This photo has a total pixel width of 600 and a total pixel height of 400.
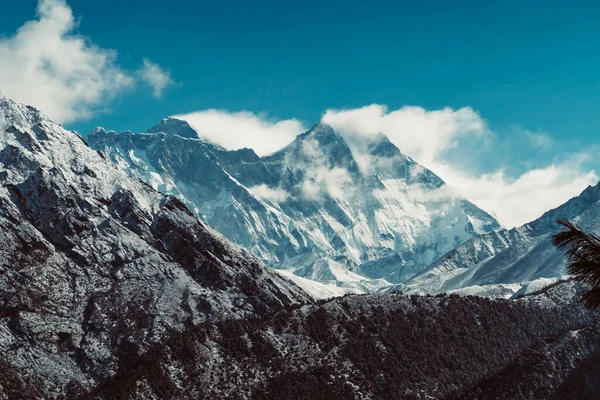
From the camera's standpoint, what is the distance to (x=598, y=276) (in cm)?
2356

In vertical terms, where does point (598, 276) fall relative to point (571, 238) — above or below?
below

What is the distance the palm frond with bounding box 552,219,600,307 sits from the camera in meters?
23.3

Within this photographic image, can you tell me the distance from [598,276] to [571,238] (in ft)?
4.89

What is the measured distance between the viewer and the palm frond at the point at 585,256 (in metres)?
23.3

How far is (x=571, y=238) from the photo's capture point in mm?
23609

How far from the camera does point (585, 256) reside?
2359cm
